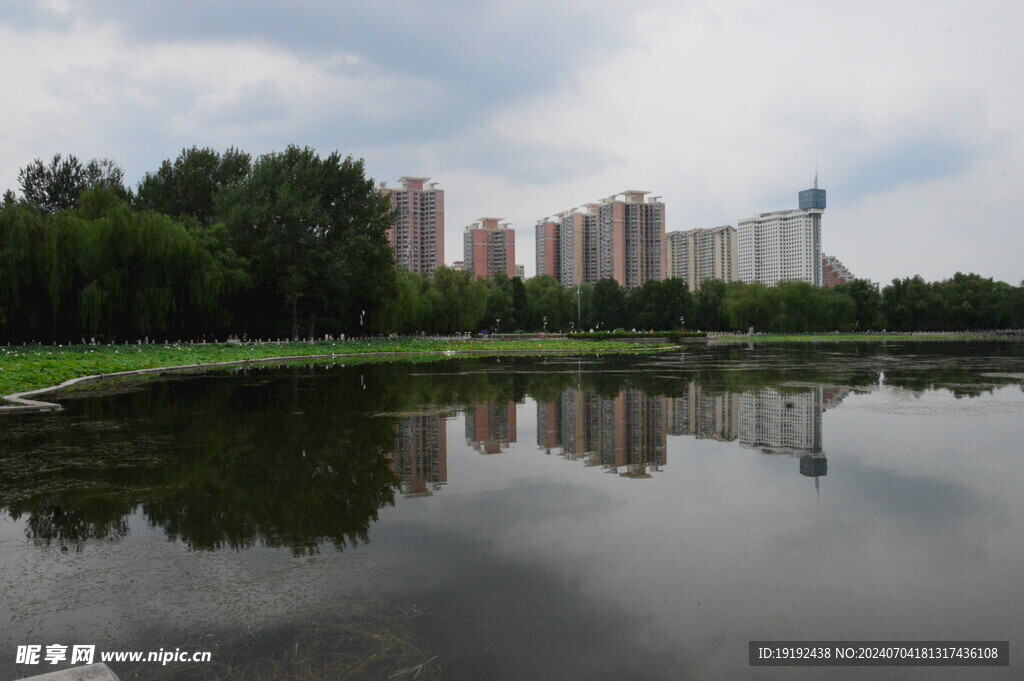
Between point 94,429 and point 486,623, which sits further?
point 94,429

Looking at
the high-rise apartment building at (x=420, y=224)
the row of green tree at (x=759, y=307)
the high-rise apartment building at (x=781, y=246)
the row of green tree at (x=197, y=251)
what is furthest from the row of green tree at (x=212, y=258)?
the high-rise apartment building at (x=781, y=246)

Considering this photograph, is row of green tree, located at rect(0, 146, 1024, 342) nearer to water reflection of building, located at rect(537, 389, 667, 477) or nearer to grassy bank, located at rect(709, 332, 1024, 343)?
water reflection of building, located at rect(537, 389, 667, 477)

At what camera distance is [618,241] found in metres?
109

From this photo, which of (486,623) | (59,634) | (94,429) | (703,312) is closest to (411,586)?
(486,623)

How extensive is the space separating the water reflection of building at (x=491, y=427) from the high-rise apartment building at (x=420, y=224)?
9036 cm

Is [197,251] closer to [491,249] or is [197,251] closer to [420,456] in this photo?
[420,456]

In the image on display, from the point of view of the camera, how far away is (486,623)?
370 cm

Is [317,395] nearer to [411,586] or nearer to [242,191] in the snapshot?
[411,586]

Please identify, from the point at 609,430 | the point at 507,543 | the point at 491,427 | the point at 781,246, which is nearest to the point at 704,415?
the point at 609,430

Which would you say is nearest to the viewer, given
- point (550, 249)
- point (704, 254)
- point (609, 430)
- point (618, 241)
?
point (609, 430)

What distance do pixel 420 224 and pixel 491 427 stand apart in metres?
96.1

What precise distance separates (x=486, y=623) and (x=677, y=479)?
382 centimetres

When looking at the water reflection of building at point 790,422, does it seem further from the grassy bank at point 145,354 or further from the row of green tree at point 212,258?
the row of green tree at point 212,258

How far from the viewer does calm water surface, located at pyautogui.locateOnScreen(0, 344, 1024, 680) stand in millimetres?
3529
